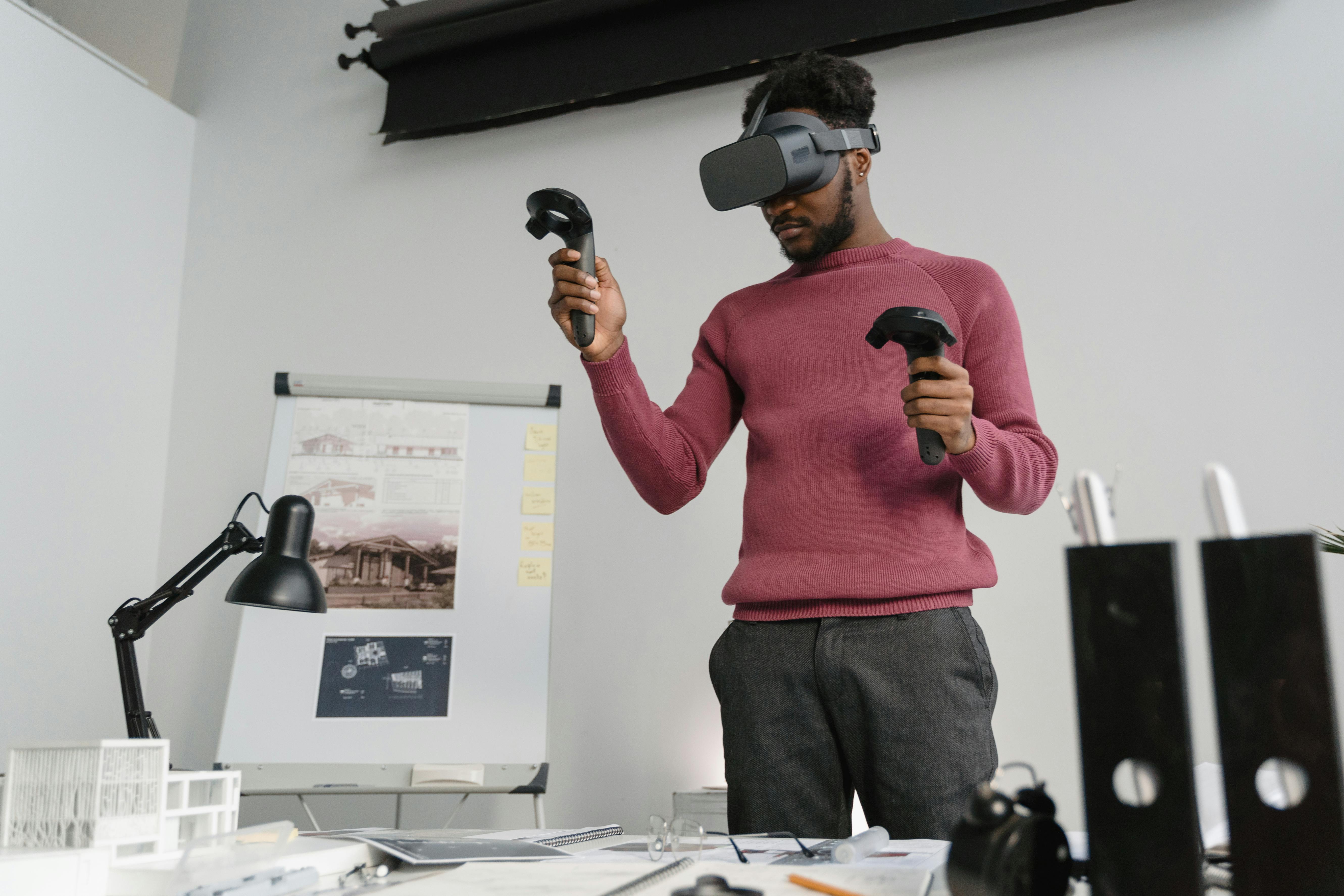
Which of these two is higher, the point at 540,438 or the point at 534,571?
the point at 540,438

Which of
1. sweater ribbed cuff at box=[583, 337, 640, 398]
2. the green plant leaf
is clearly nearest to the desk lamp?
sweater ribbed cuff at box=[583, 337, 640, 398]

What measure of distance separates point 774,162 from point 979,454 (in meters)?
0.44

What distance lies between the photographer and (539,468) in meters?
2.28

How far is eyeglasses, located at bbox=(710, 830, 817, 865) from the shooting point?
75 cm

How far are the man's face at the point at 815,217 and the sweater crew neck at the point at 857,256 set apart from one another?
10mm

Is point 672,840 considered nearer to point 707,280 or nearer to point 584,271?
point 584,271

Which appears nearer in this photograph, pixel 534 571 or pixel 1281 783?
pixel 1281 783

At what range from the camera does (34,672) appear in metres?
2.43

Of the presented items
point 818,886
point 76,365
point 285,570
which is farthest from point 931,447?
point 76,365

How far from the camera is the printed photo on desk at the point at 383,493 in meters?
2.19

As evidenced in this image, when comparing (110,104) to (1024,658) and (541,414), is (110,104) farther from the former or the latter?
(1024,658)

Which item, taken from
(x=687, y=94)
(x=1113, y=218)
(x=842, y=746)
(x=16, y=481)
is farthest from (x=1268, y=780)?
(x=16, y=481)

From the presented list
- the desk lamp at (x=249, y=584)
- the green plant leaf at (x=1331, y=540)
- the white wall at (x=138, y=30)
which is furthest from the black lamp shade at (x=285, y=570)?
the white wall at (x=138, y=30)

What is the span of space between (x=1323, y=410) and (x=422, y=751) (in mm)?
1954
